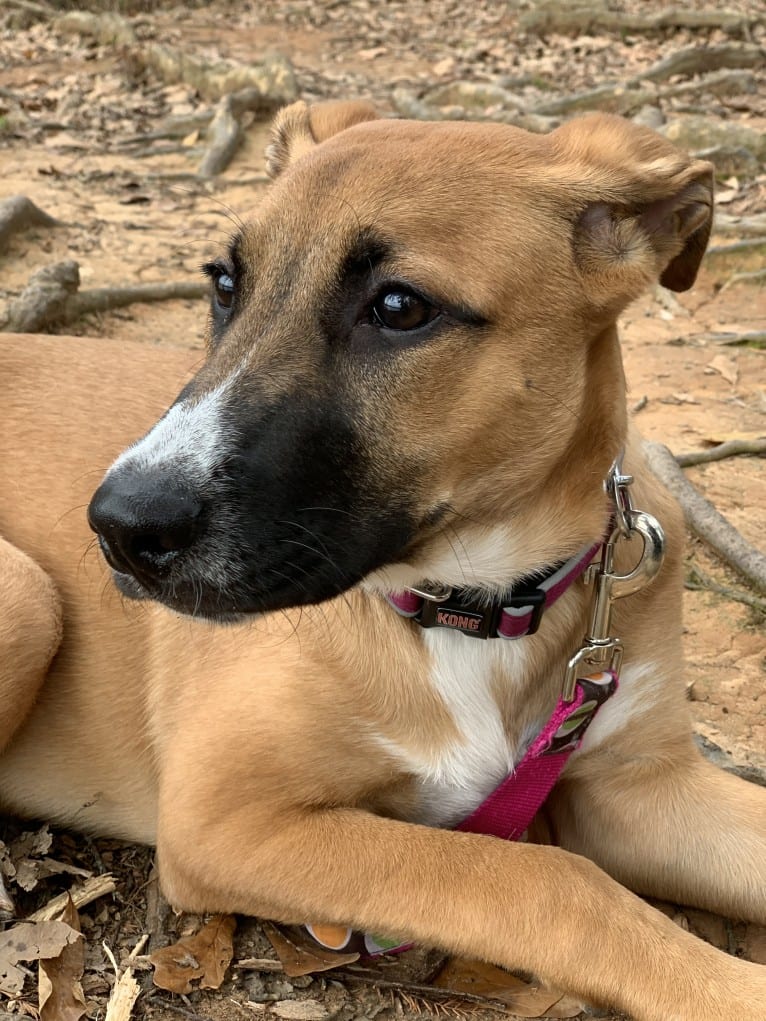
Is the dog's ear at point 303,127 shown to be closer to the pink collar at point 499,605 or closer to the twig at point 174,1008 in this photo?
the pink collar at point 499,605

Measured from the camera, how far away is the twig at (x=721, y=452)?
540 cm

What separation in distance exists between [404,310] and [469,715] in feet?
3.74

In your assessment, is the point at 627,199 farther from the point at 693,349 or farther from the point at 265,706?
the point at 693,349

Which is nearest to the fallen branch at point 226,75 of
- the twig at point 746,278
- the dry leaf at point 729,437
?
the twig at point 746,278

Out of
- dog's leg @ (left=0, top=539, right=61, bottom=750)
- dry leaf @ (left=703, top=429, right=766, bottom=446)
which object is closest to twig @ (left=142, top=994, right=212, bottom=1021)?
dog's leg @ (left=0, top=539, right=61, bottom=750)

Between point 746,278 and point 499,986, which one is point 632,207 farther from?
point 746,278

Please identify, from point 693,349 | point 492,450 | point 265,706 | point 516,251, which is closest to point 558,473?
point 492,450

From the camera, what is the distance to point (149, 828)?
3367 mm

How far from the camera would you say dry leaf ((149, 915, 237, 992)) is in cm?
278

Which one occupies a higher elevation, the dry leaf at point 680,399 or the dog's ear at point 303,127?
the dog's ear at point 303,127

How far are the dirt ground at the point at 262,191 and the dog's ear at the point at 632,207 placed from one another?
4.08 ft

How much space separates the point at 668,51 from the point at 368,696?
12021mm

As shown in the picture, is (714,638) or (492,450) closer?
(492,450)

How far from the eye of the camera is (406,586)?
2.84 metres
